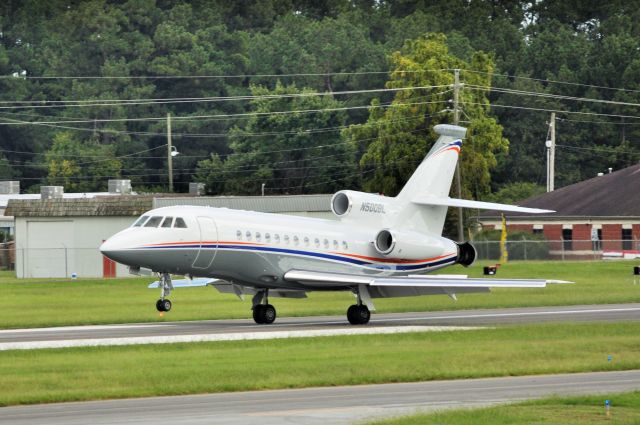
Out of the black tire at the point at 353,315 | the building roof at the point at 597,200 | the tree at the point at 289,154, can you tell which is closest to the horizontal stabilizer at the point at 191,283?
the black tire at the point at 353,315

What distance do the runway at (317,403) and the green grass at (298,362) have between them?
2.80ft

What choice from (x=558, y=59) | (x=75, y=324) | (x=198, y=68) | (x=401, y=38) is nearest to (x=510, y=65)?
(x=558, y=59)

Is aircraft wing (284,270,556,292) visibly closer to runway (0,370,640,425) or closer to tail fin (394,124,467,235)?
tail fin (394,124,467,235)

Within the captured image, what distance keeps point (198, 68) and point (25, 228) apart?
7825 cm

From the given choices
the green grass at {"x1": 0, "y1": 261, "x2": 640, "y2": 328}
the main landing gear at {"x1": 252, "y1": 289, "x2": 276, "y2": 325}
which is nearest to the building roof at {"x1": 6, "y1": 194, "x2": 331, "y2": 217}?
the green grass at {"x1": 0, "y1": 261, "x2": 640, "y2": 328}

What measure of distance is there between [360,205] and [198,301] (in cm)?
1311

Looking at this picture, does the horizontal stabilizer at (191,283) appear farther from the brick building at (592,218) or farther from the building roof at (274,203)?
the brick building at (592,218)

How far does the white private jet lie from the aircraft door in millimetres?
28

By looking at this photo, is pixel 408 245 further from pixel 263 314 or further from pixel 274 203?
pixel 274 203

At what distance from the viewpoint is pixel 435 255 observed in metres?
44.2

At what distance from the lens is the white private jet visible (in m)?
39.5

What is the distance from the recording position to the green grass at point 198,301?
46.9 meters

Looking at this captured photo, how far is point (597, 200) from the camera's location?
9700 cm

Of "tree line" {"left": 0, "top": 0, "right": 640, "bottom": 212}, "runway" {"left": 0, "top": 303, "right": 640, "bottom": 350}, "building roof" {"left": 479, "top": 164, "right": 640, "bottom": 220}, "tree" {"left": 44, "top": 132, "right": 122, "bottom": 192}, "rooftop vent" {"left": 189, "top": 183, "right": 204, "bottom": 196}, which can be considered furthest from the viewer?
"tree" {"left": 44, "top": 132, "right": 122, "bottom": 192}
